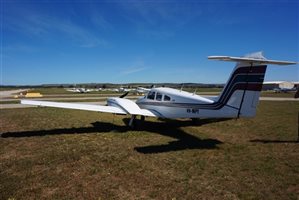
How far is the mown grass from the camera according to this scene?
5703mm

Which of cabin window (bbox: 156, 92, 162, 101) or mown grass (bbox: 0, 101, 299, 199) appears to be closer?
mown grass (bbox: 0, 101, 299, 199)

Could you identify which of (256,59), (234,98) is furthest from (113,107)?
(256,59)

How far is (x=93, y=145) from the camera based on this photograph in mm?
9961

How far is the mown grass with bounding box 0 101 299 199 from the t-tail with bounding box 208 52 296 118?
68.3 inches

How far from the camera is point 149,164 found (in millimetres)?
7602

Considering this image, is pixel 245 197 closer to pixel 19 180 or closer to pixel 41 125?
pixel 19 180

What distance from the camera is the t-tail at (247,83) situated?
909cm

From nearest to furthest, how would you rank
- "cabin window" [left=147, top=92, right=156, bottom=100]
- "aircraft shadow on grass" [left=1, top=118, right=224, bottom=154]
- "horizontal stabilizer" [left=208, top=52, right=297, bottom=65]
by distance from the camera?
"horizontal stabilizer" [left=208, top=52, right=297, bottom=65], "aircraft shadow on grass" [left=1, top=118, right=224, bottom=154], "cabin window" [left=147, top=92, right=156, bottom=100]

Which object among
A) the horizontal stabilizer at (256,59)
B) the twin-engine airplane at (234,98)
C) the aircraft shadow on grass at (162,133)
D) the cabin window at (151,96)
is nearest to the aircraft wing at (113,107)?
the cabin window at (151,96)

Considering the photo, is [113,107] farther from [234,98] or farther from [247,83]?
[247,83]

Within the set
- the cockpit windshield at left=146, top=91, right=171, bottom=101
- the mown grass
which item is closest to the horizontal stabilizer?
the mown grass

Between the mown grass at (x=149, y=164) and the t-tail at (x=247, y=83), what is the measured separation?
173 cm

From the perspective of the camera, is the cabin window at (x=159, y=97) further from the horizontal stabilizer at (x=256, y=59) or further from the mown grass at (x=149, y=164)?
the horizontal stabilizer at (x=256, y=59)

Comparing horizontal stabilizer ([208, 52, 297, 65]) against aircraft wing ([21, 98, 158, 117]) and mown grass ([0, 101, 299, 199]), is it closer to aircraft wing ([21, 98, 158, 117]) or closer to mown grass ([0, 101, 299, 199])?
mown grass ([0, 101, 299, 199])
